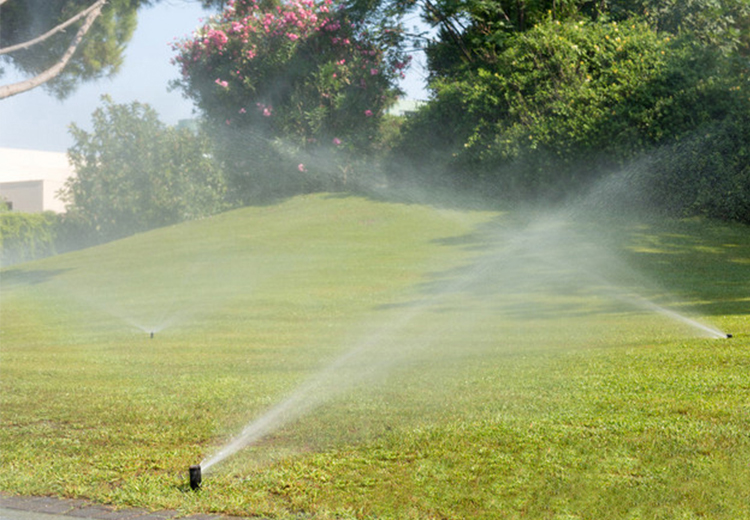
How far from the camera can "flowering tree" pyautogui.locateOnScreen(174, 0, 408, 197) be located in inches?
901

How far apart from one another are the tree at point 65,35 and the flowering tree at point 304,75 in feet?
22.4

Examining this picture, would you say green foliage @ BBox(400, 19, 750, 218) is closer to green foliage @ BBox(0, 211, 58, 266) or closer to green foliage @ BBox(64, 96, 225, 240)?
green foliage @ BBox(64, 96, 225, 240)

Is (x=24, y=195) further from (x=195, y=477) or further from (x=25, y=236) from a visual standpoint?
(x=195, y=477)

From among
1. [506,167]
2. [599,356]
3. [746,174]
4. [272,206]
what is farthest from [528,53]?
[599,356]

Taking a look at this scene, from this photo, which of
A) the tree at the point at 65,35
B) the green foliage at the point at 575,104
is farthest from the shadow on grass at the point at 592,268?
the tree at the point at 65,35

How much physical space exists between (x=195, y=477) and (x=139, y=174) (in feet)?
76.1

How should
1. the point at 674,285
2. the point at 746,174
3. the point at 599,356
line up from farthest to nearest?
the point at 746,174
the point at 674,285
the point at 599,356

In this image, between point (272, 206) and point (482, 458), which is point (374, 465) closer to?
point (482, 458)

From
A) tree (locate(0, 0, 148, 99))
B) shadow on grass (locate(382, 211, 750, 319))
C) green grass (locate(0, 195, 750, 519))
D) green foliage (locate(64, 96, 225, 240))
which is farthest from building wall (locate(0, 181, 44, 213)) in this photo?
shadow on grass (locate(382, 211, 750, 319))

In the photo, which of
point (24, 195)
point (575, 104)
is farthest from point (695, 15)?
point (24, 195)

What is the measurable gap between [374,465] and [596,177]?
1321cm

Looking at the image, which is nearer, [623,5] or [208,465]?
[208,465]

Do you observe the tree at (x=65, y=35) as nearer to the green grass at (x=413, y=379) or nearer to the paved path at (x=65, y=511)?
the green grass at (x=413, y=379)

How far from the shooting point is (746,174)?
48.3 feet
